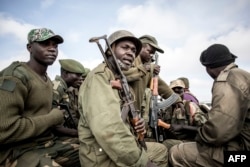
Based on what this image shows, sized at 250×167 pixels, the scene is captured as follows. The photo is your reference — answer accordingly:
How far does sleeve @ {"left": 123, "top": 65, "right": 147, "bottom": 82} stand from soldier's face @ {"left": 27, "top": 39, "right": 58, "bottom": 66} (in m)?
1.17

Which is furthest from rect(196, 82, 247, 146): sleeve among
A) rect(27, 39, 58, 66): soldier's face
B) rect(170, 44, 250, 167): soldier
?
rect(27, 39, 58, 66): soldier's face

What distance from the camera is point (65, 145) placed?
3648mm

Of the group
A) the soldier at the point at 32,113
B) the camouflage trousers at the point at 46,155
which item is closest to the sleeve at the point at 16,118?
the soldier at the point at 32,113

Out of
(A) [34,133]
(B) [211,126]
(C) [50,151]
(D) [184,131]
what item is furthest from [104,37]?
(D) [184,131]

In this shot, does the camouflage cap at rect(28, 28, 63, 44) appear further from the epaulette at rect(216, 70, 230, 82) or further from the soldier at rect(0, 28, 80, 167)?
the epaulette at rect(216, 70, 230, 82)

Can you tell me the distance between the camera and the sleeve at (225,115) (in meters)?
3.42

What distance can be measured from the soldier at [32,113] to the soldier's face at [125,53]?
3.05 ft

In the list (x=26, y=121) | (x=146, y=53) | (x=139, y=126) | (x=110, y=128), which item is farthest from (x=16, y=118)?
(x=146, y=53)

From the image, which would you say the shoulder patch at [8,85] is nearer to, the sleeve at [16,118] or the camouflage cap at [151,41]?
the sleeve at [16,118]

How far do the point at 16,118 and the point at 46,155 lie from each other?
66 cm

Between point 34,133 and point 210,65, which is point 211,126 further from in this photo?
point 34,133

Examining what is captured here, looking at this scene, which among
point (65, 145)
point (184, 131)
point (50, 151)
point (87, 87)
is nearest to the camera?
point (87, 87)

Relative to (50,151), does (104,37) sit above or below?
above

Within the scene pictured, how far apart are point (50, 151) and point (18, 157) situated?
417 mm
